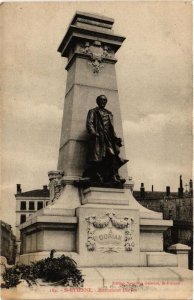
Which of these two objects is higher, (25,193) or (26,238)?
(25,193)

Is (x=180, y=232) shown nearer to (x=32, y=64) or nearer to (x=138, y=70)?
(x=138, y=70)

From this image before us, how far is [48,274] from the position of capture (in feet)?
31.1

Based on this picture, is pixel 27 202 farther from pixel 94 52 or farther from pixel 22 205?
pixel 94 52

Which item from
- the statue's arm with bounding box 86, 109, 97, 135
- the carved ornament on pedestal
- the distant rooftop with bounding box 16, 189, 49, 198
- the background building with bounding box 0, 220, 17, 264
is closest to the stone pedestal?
the carved ornament on pedestal

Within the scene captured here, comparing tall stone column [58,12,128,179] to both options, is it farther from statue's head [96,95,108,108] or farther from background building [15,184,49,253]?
background building [15,184,49,253]

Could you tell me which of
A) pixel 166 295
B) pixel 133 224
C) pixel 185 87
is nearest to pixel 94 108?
pixel 185 87

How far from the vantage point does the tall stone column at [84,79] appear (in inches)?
498

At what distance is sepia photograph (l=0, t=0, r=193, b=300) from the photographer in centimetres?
1007

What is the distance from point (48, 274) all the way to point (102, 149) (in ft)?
12.5

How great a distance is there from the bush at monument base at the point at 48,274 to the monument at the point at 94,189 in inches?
27.6

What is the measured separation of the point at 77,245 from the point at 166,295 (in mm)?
2508

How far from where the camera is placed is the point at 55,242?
1098 cm

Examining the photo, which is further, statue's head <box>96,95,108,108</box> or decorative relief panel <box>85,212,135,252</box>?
statue's head <box>96,95,108,108</box>

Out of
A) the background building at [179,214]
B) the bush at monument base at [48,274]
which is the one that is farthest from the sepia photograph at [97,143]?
the background building at [179,214]
